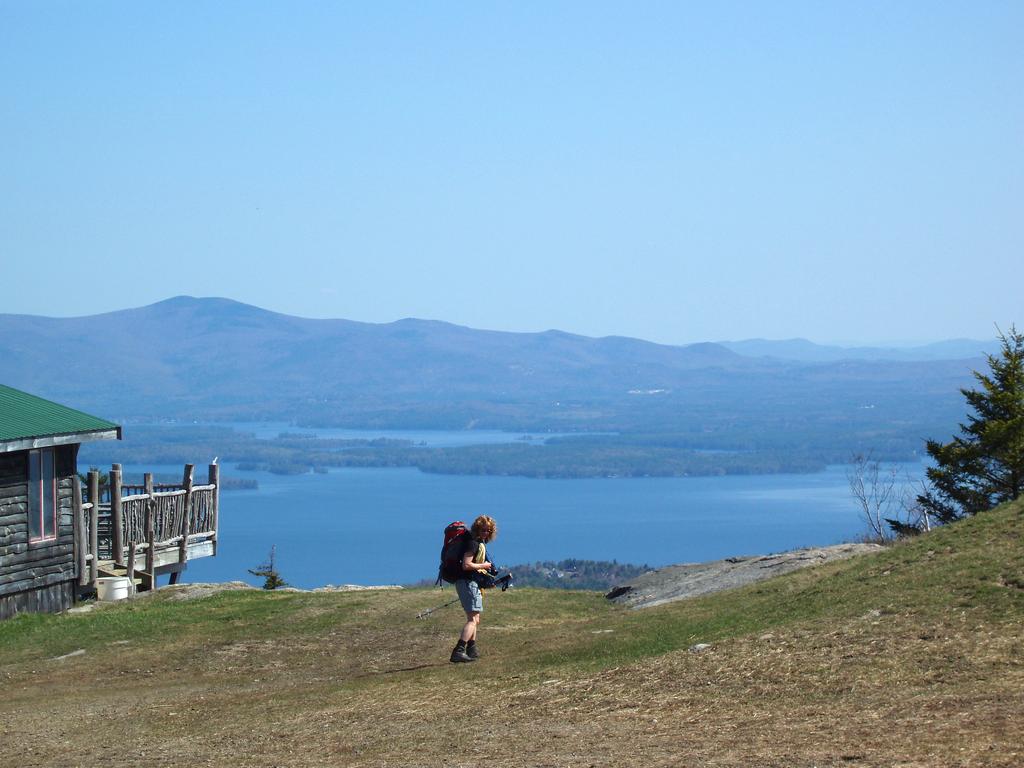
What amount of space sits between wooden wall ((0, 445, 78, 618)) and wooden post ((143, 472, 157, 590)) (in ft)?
7.57

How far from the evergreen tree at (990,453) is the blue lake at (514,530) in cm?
7371

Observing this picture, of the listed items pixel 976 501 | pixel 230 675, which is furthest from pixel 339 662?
pixel 976 501

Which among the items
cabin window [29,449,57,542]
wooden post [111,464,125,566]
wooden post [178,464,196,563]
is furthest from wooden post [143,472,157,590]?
cabin window [29,449,57,542]

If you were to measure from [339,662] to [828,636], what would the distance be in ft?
21.1

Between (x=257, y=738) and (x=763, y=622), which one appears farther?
(x=763, y=622)

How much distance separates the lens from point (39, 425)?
2203cm

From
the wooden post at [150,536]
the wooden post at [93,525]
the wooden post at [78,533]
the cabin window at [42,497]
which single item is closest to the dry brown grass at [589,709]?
the cabin window at [42,497]

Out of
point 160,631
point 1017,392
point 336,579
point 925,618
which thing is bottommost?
point 336,579

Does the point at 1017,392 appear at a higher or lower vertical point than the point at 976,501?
higher

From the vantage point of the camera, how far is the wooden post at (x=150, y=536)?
2548 cm

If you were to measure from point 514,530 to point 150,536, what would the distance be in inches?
5098

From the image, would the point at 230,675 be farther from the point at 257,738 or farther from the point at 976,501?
the point at 976,501

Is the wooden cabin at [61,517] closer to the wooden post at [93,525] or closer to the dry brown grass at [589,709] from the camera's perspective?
the wooden post at [93,525]

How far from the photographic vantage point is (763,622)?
1459 centimetres
